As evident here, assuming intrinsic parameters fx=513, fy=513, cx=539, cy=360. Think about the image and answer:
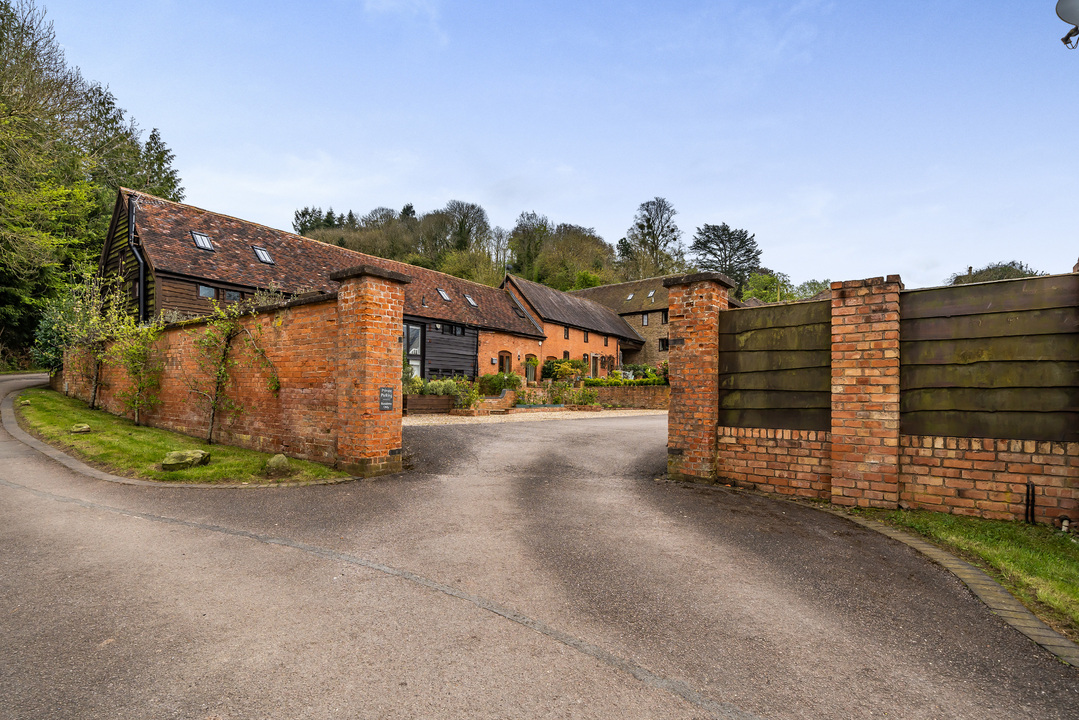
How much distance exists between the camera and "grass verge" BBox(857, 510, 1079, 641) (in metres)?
3.23

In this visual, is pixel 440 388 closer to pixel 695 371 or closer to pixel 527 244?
pixel 695 371

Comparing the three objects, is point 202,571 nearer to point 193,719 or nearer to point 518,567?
point 193,719

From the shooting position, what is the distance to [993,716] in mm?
2189

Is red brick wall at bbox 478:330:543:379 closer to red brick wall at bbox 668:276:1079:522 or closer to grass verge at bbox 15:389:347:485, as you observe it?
grass verge at bbox 15:389:347:485

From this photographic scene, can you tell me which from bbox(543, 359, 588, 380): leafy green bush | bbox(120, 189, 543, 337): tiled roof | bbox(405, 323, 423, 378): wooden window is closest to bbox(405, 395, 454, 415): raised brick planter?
bbox(405, 323, 423, 378): wooden window

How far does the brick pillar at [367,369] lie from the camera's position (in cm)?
681

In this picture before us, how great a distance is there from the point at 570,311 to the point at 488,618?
32.2 m

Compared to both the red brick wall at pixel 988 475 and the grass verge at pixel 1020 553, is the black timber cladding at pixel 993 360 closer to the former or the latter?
the red brick wall at pixel 988 475

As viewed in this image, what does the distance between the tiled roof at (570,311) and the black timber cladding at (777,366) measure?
2458 cm

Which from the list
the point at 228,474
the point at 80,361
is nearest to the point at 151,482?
the point at 228,474

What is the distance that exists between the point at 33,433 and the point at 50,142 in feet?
45.7

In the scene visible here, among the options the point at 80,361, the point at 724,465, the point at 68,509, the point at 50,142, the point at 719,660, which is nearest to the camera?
the point at 719,660

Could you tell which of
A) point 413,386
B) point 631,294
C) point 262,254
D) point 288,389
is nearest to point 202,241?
point 262,254

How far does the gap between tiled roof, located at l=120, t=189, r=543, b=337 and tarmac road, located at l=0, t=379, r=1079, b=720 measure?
10352 millimetres
